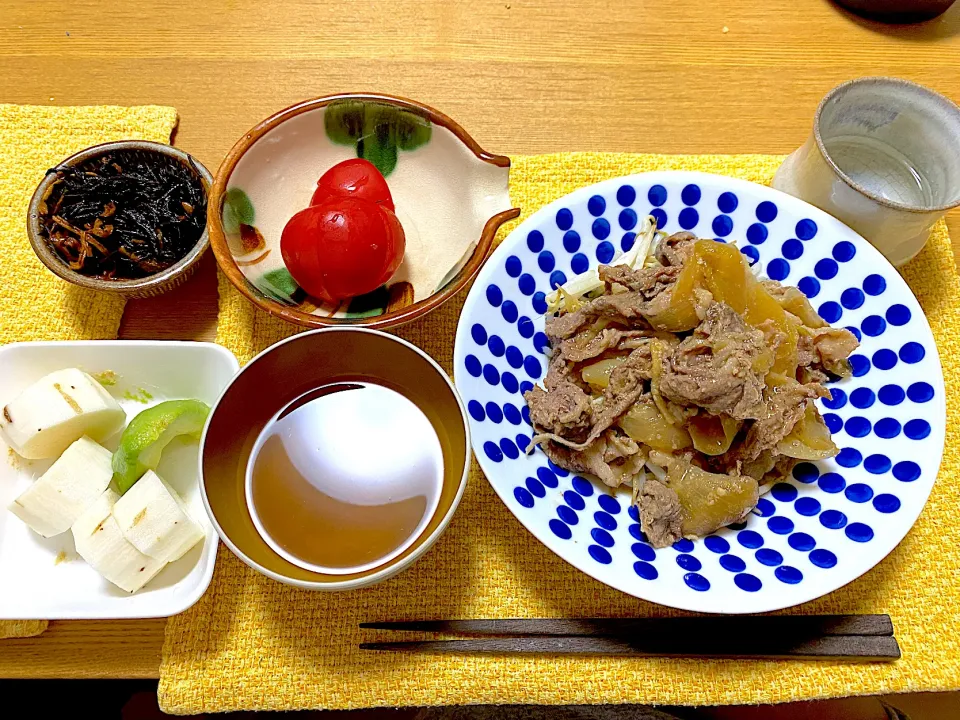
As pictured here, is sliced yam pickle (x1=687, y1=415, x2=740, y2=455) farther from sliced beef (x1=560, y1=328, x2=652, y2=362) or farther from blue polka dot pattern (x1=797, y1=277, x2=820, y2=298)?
blue polka dot pattern (x1=797, y1=277, x2=820, y2=298)

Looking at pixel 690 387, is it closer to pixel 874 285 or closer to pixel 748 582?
pixel 748 582

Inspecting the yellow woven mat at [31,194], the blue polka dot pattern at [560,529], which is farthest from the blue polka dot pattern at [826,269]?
the yellow woven mat at [31,194]

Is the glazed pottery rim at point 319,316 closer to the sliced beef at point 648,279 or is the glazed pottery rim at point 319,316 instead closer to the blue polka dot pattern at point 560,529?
the sliced beef at point 648,279

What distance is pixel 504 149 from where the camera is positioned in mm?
1918

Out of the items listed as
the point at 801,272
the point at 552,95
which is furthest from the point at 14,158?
the point at 801,272

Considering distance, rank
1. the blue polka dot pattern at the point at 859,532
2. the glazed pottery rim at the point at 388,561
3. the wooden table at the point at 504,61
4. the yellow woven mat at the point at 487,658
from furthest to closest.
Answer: the wooden table at the point at 504,61, the yellow woven mat at the point at 487,658, the blue polka dot pattern at the point at 859,532, the glazed pottery rim at the point at 388,561

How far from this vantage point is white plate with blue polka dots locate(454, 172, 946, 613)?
4.06ft

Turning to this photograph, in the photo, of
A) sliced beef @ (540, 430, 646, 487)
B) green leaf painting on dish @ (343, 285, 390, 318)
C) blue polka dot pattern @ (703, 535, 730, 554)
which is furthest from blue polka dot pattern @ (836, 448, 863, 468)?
green leaf painting on dish @ (343, 285, 390, 318)

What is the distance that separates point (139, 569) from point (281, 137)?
3.50 feet

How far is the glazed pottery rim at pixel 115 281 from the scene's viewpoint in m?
1.55

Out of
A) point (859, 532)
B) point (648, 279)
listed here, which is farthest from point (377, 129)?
point (859, 532)

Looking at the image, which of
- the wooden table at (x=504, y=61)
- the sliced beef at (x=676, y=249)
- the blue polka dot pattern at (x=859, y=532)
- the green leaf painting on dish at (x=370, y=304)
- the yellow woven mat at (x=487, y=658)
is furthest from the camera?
the wooden table at (x=504, y=61)

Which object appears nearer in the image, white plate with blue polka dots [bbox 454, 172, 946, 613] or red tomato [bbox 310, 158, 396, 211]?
white plate with blue polka dots [bbox 454, 172, 946, 613]

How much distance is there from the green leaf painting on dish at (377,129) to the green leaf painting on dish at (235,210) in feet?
0.94
